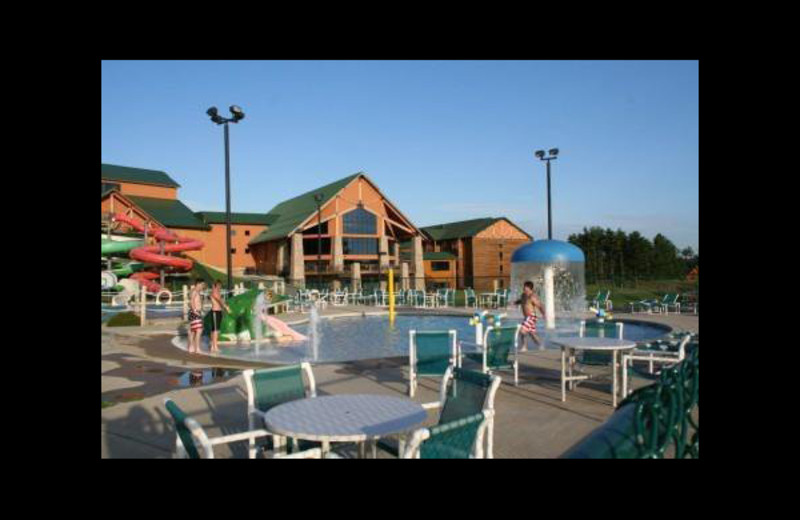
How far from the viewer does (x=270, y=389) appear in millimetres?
4422

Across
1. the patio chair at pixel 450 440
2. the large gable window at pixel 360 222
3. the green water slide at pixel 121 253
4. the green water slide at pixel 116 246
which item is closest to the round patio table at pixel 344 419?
the patio chair at pixel 450 440

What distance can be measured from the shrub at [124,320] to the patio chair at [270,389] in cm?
1354

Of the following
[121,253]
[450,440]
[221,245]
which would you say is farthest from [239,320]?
[221,245]

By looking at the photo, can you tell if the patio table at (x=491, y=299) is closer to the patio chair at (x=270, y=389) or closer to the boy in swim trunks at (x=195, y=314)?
the boy in swim trunks at (x=195, y=314)

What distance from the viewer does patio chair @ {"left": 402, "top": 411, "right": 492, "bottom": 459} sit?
2.64m

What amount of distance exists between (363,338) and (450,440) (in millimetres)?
12168

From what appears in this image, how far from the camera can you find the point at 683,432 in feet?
10.3

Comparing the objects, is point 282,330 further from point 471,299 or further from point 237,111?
point 471,299

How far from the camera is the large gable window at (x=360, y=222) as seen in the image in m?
42.9

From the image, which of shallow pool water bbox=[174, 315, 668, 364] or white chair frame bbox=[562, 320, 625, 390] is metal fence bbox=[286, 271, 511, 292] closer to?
shallow pool water bbox=[174, 315, 668, 364]

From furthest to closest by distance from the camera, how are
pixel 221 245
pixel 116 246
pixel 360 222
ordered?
pixel 360 222 < pixel 221 245 < pixel 116 246
